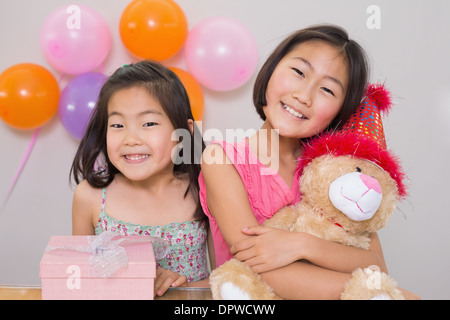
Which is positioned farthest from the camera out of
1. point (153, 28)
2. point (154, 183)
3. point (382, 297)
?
point (153, 28)

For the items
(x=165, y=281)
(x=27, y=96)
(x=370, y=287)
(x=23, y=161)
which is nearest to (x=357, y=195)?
(x=370, y=287)

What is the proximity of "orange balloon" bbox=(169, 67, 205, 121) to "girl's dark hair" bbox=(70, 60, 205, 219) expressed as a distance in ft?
2.27

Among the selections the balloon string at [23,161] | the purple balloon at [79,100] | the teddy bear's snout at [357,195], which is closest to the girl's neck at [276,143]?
the teddy bear's snout at [357,195]

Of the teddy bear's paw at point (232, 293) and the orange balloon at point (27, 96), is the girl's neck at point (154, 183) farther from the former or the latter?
the orange balloon at point (27, 96)

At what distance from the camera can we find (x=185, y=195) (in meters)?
1.21

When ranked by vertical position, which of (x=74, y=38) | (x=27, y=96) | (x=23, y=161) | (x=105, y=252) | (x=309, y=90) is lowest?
(x=23, y=161)

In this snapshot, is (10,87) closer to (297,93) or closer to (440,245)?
(297,93)

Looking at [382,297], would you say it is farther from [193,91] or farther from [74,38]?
[74,38]

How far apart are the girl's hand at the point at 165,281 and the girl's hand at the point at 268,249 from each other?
130 mm

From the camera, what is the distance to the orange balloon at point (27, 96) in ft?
6.15

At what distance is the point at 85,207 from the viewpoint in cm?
120

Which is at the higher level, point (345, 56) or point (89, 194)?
point (345, 56)

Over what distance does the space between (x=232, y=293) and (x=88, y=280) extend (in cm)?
22

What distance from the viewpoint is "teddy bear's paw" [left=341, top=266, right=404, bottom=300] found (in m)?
0.74
